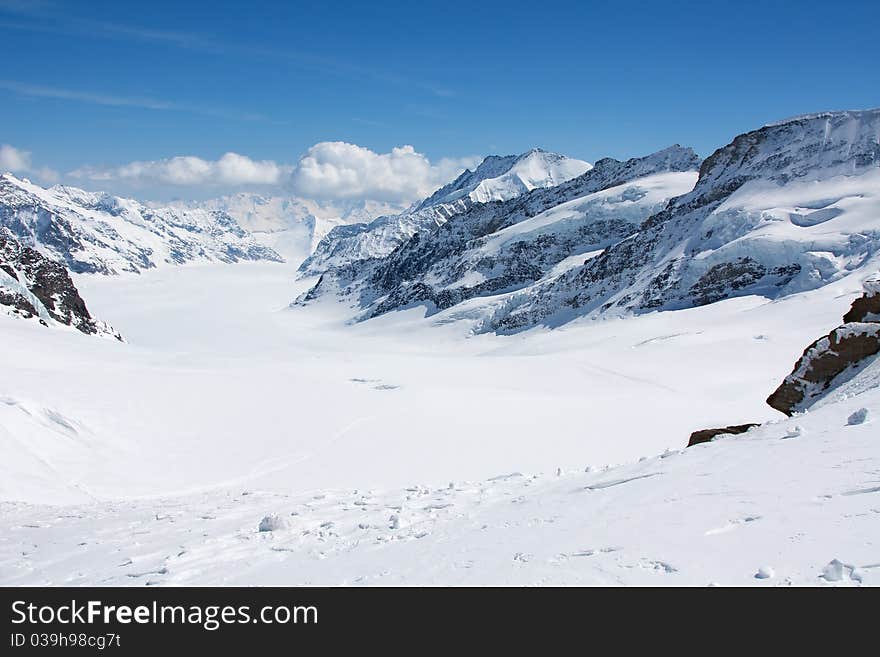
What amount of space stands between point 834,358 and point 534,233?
103824mm

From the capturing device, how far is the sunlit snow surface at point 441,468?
7141 mm

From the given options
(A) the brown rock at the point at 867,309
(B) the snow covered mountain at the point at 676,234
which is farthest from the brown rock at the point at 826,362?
(B) the snow covered mountain at the point at 676,234

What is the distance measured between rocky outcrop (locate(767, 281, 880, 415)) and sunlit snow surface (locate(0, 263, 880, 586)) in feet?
3.04

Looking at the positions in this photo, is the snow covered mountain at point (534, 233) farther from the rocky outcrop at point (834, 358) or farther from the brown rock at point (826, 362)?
the brown rock at point (826, 362)

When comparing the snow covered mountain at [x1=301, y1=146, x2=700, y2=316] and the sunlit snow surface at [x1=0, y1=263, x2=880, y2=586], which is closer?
the sunlit snow surface at [x1=0, y1=263, x2=880, y2=586]

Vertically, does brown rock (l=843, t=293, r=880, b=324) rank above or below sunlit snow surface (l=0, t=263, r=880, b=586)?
above

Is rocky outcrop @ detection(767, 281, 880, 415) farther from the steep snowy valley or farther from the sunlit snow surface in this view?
the sunlit snow surface

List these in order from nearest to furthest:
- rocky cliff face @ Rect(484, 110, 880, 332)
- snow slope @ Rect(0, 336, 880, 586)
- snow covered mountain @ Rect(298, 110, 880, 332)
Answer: snow slope @ Rect(0, 336, 880, 586), rocky cliff face @ Rect(484, 110, 880, 332), snow covered mountain @ Rect(298, 110, 880, 332)

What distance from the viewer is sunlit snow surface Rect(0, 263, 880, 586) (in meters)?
7.14

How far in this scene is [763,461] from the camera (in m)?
9.71

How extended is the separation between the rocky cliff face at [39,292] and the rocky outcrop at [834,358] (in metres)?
70.7

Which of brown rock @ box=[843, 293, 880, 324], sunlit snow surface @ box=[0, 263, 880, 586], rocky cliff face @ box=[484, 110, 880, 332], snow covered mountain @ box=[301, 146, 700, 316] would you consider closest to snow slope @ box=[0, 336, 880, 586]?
sunlit snow surface @ box=[0, 263, 880, 586]
